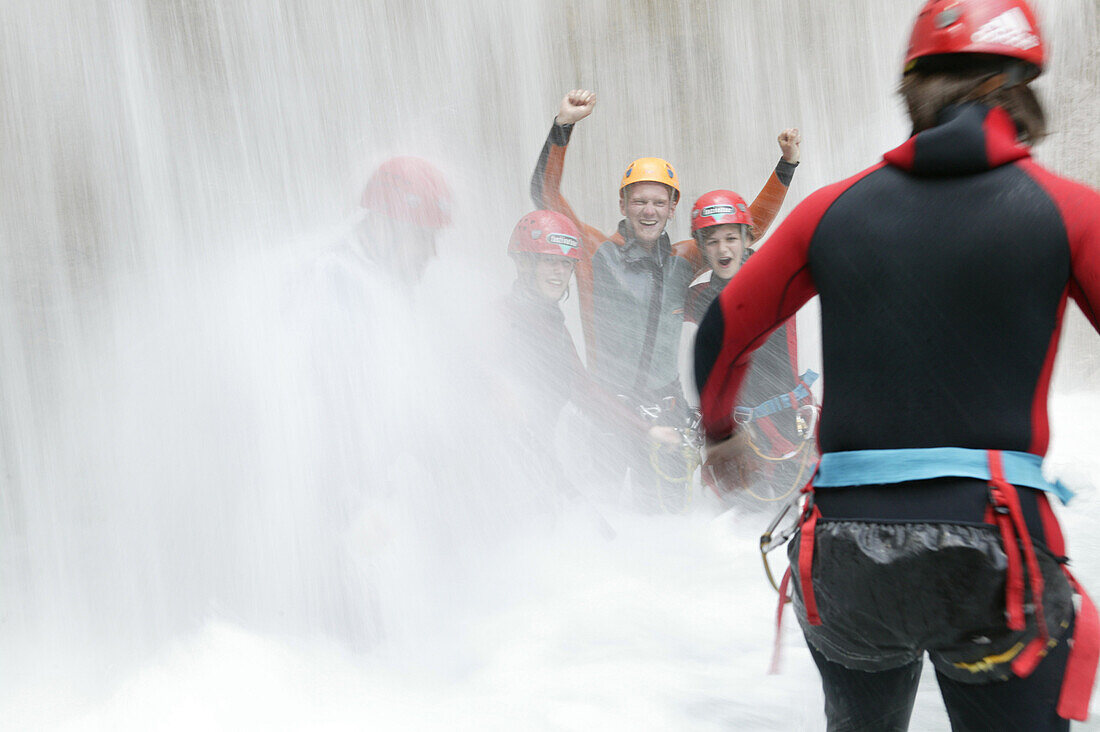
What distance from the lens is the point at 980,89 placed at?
1282 millimetres

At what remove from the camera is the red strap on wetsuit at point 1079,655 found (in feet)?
3.87

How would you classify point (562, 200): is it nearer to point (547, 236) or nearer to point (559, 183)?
point (559, 183)

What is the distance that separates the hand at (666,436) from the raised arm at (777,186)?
52.0 inches

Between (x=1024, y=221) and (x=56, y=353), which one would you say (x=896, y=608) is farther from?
(x=56, y=353)

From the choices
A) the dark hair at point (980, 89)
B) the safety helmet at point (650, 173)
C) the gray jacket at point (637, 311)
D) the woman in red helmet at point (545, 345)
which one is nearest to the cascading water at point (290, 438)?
the woman in red helmet at point (545, 345)

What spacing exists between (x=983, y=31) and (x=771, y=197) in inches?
164

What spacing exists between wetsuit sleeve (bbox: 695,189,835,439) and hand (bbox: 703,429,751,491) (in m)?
0.02

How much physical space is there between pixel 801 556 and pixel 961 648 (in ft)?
0.79

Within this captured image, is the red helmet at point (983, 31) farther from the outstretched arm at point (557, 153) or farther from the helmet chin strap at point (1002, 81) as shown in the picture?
the outstretched arm at point (557, 153)

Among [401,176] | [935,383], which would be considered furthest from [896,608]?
[401,176]

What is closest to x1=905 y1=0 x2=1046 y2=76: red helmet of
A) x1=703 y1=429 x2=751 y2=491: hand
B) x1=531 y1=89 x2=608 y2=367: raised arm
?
x1=703 y1=429 x2=751 y2=491: hand

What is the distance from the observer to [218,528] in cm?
438

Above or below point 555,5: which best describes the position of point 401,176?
below

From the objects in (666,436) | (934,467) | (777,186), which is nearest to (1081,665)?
(934,467)
